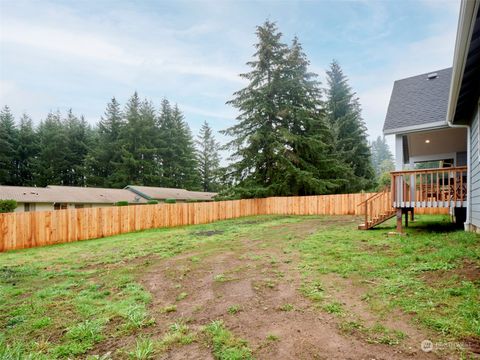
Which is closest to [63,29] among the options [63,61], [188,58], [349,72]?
[63,61]

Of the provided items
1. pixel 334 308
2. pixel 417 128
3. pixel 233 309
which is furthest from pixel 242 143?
pixel 334 308

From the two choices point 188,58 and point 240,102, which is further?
point 240,102

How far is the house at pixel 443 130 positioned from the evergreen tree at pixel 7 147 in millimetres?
39253

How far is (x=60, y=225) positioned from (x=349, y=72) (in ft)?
89.7

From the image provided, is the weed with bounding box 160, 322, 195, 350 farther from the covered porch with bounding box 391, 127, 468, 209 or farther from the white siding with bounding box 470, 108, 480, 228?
the covered porch with bounding box 391, 127, 468, 209

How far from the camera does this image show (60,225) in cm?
1074

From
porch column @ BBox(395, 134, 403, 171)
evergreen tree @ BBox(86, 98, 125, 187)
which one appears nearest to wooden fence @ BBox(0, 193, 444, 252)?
porch column @ BBox(395, 134, 403, 171)

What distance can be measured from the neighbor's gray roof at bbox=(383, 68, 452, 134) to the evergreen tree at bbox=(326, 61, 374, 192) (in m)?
13.4

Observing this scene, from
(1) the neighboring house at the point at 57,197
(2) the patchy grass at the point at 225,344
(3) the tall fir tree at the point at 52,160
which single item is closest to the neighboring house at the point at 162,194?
(1) the neighboring house at the point at 57,197

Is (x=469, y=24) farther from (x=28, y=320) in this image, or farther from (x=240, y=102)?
(x=240, y=102)

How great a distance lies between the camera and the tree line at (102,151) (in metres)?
33.6

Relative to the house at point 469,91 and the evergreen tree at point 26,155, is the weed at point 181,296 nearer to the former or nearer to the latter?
the house at point 469,91

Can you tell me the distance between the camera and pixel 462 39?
12.0 ft

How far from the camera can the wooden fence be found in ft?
32.4
